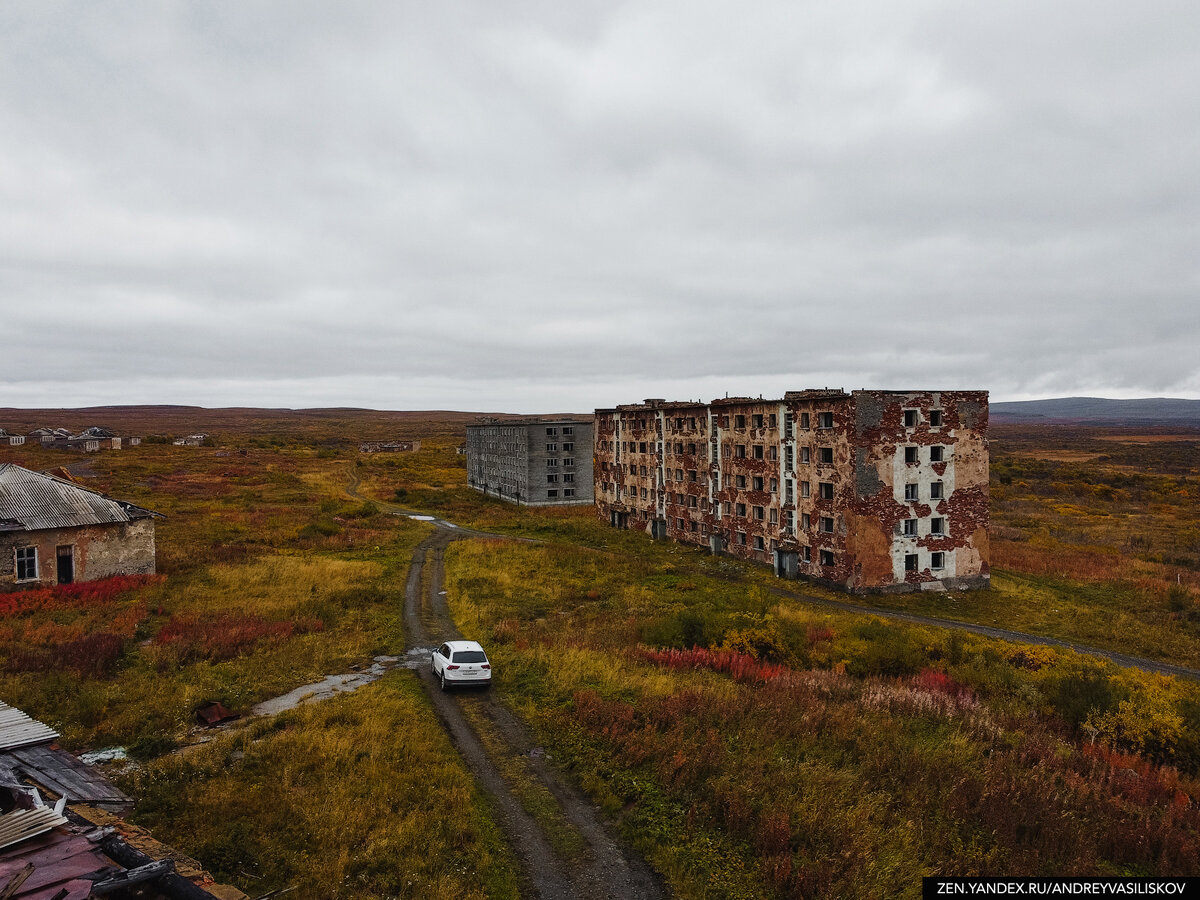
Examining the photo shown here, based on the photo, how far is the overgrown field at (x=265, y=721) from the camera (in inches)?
504

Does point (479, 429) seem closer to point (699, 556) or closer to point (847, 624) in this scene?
point (699, 556)

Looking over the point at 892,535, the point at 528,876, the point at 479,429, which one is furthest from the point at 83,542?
the point at 479,429

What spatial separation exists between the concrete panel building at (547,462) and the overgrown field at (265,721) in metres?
37.6

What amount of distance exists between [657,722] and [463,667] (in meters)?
7.48

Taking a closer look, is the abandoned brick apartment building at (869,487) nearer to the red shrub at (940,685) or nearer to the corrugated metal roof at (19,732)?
the red shrub at (940,685)

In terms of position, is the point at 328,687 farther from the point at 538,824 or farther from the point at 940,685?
the point at 940,685

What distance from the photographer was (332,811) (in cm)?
1420

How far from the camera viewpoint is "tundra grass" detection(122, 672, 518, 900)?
12.2 metres

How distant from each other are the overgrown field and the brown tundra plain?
0.09m

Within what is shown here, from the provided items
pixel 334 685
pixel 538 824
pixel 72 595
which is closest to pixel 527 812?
pixel 538 824

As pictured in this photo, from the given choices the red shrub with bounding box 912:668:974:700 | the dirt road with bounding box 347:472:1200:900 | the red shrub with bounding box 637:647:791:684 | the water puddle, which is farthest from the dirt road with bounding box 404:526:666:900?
the red shrub with bounding box 912:668:974:700

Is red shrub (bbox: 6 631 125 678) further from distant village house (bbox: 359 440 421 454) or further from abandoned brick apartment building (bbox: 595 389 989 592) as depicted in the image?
distant village house (bbox: 359 440 421 454)

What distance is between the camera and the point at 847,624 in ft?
105

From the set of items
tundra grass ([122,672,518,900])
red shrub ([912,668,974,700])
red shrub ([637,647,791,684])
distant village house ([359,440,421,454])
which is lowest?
red shrub ([912,668,974,700])
